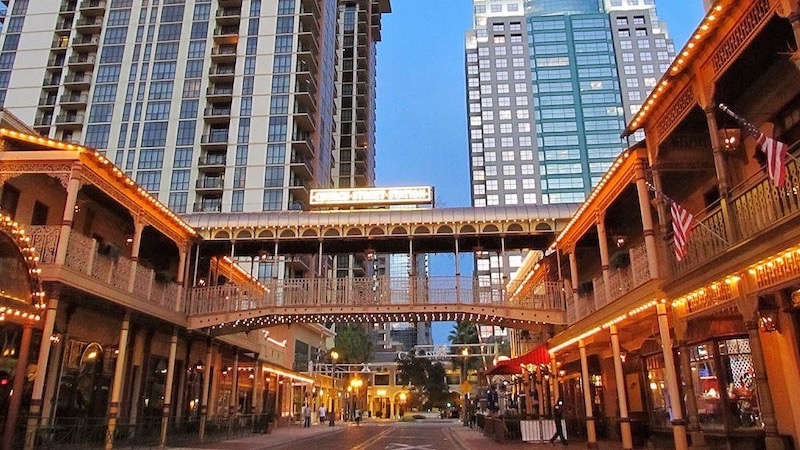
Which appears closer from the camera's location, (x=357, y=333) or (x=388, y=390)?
(x=357, y=333)

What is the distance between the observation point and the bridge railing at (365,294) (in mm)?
21500

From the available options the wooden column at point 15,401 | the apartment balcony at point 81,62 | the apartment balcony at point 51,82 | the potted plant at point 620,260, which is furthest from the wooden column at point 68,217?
the apartment balcony at point 51,82

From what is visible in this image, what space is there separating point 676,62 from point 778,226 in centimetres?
434

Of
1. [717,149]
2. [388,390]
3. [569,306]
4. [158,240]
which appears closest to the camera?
[717,149]

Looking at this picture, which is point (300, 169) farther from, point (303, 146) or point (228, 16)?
point (228, 16)

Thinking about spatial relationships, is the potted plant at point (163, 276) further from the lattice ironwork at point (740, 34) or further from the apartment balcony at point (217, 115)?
the apartment balcony at point (217, 115)

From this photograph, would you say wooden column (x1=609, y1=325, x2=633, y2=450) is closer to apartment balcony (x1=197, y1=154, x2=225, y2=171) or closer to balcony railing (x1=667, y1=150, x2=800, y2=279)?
balcony railing (x1=667, y1=150, x2=800, y2=279)

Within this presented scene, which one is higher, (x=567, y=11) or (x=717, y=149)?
(x=567, y=11)

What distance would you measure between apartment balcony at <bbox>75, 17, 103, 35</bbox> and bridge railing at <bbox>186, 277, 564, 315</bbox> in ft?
201

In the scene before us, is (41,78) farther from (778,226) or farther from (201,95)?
(778,226)

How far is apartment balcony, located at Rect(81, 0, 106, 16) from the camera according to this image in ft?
232

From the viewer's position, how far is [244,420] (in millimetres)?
27828

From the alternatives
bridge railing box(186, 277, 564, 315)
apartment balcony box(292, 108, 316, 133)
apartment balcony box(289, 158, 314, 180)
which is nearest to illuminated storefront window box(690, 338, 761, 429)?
bridge railing box(186, 277, 564, 315)

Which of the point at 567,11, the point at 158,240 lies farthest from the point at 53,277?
the point at 567,11
